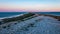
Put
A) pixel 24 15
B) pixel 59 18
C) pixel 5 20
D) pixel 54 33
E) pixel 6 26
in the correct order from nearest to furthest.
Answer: pixel 54 33 → pixel 6 26 → pixel 5 20 → pixel 59 18 → pixel 24 15

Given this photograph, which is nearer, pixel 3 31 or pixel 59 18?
pixel 3 31

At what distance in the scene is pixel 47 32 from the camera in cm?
509

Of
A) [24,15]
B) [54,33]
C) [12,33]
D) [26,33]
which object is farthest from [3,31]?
[24,15]

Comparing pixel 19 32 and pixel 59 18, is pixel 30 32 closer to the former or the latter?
pixel 19 32

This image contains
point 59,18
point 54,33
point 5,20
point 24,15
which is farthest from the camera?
point 24,15

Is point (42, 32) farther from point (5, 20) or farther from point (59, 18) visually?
point (59, 18)

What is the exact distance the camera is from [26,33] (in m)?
5.00

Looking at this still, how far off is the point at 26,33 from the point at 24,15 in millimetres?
3391

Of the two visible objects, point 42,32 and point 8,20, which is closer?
point 42,32

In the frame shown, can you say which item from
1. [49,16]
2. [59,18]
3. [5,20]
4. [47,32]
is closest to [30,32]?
[47,32]

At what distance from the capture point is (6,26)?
5895 millimetres

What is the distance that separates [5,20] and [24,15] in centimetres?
185

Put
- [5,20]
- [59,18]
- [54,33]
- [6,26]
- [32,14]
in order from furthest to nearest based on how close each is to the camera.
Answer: [32,14] → [59,18] → [5,20] → [6,26] → [54,33]

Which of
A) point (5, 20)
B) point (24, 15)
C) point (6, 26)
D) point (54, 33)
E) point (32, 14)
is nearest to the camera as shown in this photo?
point (54, 33)
